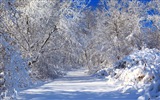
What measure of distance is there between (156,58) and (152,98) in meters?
4.39

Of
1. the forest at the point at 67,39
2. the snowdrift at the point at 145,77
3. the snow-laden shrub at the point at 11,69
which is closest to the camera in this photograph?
the snow-laden shrub at the point at 11,69

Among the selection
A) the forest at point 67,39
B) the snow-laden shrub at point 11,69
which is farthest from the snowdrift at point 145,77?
the snow-laden shrub at point 11,69

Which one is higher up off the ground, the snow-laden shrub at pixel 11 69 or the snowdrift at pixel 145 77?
the snow-laden shrub at pixel 11 69

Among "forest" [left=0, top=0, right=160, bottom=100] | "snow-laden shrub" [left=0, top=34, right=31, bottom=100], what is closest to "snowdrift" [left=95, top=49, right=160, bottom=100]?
"forest" [left=0, top=0, right=160, bottom=100]

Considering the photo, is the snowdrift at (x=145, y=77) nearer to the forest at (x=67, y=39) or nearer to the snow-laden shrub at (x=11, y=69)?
the forest at (x=67, y=39)

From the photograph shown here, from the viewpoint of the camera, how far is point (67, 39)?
58.3 feet

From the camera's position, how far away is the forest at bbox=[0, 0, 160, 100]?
271 inches

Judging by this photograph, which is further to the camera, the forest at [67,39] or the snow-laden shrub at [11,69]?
the forest at [67,39]

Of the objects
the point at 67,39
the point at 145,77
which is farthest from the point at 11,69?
the point at 67,39

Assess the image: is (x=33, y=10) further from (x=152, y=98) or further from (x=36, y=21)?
(x=152, y=98)

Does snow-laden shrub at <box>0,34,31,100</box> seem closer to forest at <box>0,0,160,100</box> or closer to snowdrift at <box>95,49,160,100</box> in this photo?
forest at <box>0,0,160,100</box>

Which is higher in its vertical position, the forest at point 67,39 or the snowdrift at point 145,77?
the forest at point 67,39

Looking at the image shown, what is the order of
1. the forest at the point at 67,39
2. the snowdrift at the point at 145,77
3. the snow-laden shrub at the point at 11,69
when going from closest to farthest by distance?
the snow-laden shrub at the point at 11,69 → the forest at the point at 67,39 → the snowdrift at the point at 145,77

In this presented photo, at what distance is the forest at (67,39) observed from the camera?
689cm
